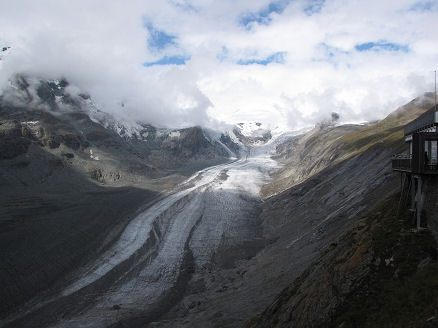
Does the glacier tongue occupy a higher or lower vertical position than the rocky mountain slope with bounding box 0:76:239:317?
lower

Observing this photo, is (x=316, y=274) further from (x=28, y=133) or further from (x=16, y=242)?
(x=28, y=133)

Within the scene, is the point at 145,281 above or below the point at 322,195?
below

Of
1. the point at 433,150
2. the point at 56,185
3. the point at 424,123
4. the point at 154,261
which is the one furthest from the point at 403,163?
the point at 56,185

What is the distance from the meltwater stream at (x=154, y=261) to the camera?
1368 inches

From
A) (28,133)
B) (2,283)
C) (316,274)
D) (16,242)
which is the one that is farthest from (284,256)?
(28,133)

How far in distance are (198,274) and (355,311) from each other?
30780mm

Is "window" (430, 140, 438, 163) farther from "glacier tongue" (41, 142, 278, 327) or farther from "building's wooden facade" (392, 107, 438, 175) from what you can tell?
"glacier tongue" (41, 142, 278, 327)

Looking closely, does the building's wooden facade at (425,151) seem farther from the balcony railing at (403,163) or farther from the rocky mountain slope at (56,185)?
the rocky mountain slope at (56,185)

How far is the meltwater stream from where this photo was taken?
3475 centimetres

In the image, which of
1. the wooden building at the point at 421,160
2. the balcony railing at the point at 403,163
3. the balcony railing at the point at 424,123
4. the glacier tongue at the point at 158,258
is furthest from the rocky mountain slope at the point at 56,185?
the balcony railing at the point at 424,123

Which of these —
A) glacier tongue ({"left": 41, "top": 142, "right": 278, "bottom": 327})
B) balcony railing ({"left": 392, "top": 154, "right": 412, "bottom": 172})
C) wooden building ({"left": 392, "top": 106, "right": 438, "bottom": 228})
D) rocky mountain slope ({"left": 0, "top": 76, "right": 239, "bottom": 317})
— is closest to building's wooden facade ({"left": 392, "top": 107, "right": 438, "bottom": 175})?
wooden building ({"left": 392, "top": 106, "right": 438, "bottom": 228})

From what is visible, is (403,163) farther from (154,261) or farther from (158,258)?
(158,258)

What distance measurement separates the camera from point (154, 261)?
47.6m

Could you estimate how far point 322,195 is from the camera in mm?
52156
